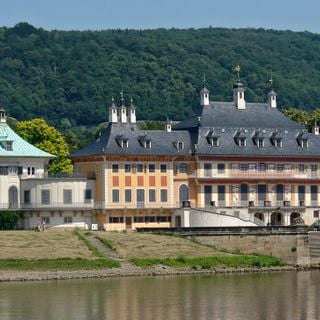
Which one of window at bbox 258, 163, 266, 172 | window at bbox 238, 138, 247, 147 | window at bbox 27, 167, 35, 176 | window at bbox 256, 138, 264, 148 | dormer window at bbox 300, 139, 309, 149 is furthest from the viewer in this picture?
dormer window at bbox 300, 139, 309, 149

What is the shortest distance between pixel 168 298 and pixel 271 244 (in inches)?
843

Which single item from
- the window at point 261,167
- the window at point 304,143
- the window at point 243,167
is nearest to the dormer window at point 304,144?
the window at point 304,143

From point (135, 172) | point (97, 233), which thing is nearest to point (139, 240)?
point (97, 233)

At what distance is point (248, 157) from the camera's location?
10950cm

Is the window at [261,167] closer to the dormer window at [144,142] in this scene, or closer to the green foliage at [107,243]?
the dormer window at [144,142]

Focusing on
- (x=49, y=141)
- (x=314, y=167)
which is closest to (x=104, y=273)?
(x=314, y=167)

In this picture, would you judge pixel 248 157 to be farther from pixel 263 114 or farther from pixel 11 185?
pixel 11 185

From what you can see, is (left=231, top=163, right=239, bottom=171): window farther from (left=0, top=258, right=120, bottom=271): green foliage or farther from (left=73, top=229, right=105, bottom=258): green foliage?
(left=0, top=258, right=120, bottom=271): green foliage

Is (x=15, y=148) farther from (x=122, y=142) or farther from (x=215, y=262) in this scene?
(x=215, y=262)

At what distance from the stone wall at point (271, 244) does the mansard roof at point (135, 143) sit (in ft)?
37.4

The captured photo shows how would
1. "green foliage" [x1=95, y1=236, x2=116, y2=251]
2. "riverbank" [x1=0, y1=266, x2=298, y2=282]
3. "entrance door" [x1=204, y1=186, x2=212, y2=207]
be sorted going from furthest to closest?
"entrance door" [x1=204, y1=186, x2=212, y2=207]
"green foliage" [x1=95, y1=236, x2=116, y2=251]
"riverbank" [x1=0, y1=266, x2=298, y2=282]

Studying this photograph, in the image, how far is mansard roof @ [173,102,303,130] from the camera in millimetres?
111375

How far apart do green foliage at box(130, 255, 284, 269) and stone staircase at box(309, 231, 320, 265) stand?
2.79 metres

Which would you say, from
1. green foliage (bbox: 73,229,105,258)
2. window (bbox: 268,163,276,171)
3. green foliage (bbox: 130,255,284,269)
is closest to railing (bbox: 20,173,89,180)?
green foliage (bbox: 73,229,105,258)
